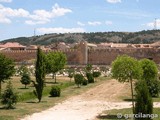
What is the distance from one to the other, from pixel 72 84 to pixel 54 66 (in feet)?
10.6

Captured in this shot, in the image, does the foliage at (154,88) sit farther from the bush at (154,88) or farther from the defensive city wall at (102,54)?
→ the defensive city wall at (102,54)

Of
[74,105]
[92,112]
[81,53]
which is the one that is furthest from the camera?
[81,53]

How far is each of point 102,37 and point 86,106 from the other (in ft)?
405

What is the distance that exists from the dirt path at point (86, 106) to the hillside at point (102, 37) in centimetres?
10003

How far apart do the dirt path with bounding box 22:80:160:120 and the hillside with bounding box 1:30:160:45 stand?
100 m

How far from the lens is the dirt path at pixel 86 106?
1447 cm

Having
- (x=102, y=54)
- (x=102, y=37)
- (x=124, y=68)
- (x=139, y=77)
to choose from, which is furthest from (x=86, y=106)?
(x=102, y=37)

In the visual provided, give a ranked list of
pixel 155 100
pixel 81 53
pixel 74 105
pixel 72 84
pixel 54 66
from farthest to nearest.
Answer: pixel 81 53 < pixel 54 66 < pixel 72 84 < pixel 155 100 < pixel 74 105

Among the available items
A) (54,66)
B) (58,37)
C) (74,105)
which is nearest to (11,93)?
(74,105)

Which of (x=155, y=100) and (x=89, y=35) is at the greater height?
(x=89, y=35)

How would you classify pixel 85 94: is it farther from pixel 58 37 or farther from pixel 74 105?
pixel 58 37

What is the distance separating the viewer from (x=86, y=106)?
17.7 metres

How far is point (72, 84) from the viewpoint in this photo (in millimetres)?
29594

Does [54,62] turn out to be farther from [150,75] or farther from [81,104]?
[81,104]
